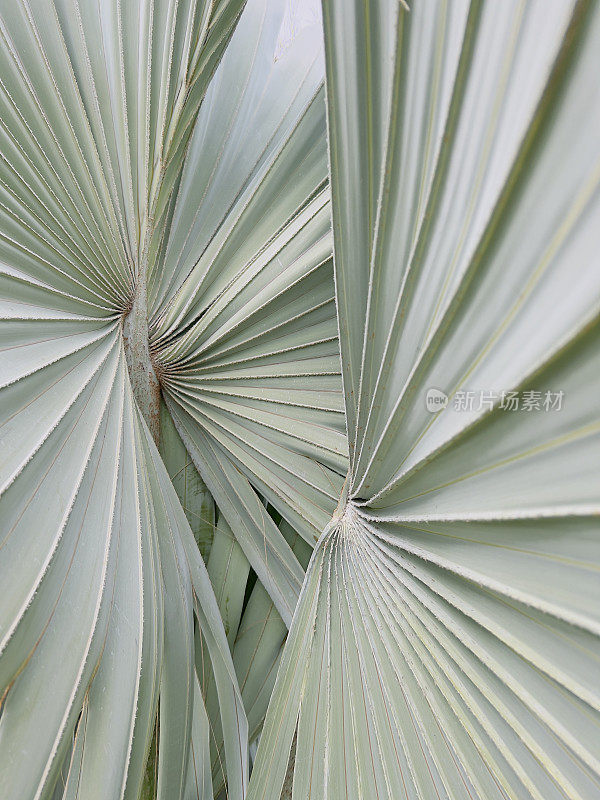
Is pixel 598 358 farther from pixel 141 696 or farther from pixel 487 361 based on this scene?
pixel 141 696

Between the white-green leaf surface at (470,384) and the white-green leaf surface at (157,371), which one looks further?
the white-green leaf surface at (157,371)

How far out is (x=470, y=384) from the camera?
31 cm

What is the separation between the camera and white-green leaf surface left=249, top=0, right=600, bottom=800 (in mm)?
249

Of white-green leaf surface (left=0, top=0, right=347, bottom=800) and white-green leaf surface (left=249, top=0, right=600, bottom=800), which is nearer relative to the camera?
white-green leaf surface (left=249, top=0, right=600, bottom=800)

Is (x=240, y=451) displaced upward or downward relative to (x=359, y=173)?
downward

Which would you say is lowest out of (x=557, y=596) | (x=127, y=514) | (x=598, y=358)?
(x=127, y=514)

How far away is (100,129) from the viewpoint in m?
0.55

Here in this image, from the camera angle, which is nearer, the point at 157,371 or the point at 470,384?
the point at 470,384

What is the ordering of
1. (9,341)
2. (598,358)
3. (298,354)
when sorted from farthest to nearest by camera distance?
(298,354) < (9,341) < (598,358)

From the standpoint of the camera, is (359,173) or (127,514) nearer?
(359,173)

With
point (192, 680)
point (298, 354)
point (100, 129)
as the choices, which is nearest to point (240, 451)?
point (298, 354)

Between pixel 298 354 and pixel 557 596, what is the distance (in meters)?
0.40

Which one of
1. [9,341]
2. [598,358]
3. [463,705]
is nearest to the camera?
[598,358]

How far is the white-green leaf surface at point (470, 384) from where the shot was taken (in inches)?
9.8
